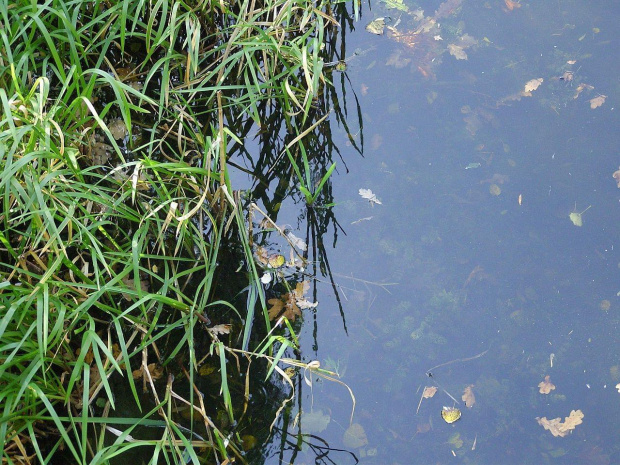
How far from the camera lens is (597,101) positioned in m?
3.10

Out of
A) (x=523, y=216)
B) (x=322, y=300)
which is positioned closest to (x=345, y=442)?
(x=322, y=300)

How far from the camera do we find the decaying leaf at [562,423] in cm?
228

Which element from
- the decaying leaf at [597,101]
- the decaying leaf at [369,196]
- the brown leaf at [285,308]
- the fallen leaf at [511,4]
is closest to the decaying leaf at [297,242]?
the brown leaf at [285,308]

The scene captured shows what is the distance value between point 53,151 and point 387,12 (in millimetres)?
2133

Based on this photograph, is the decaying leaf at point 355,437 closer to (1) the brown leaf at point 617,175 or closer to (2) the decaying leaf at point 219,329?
(2) the decaying leaf at point 219,329

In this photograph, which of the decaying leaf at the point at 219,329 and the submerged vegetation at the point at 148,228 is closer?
the submerged vegetation at the point at 148,228

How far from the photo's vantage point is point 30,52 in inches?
106

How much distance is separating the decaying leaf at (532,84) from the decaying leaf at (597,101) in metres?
0.27

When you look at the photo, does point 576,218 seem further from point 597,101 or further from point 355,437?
point 355,437

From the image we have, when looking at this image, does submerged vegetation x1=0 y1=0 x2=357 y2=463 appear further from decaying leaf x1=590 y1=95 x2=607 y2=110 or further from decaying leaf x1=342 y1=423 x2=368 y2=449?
decaying leaf x1=590 y1=95 x2=607 y2=110

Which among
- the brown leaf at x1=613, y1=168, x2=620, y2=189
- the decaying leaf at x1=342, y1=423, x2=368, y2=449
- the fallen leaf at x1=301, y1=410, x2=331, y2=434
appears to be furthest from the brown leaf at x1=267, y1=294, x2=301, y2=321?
the brown leaf at x1=613, y1=168, x2=620, y2=189

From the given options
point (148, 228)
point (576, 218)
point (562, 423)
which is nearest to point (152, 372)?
point (148, 228)

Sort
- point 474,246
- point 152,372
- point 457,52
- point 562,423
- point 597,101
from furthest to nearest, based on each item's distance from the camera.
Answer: point 457,52 → point 597,101 → point 474,246 → point 152,372 → point 562,423

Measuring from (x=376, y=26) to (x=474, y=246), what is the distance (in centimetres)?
150
